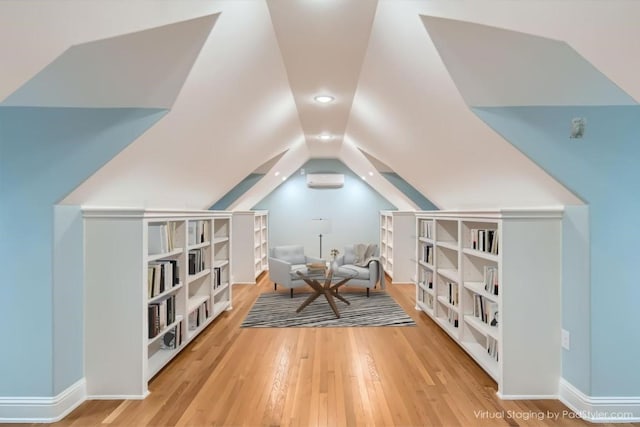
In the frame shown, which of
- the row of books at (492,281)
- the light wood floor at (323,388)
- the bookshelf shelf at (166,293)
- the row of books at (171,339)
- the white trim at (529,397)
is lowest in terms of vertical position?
the light wood floor at (323,388)

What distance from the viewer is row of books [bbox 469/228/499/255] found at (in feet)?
10.3

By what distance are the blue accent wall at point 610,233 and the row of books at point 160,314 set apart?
3.44m

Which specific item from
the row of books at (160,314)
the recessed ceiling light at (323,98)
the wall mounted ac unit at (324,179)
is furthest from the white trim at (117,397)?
the wall mounted ac unit at (324,179)

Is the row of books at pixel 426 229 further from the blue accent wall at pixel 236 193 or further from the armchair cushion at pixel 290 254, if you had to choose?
the blue accent wall at pixel 236 193

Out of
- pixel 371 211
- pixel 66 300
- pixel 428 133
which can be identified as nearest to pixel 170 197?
pixel 66 300

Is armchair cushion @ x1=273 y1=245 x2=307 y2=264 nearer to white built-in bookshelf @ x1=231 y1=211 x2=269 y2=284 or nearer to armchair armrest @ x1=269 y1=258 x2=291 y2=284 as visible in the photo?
white built-in bookshelf @ x1=231 y1=211 x2=269 y2=284

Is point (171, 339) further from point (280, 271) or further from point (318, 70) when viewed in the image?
point (318, 70)

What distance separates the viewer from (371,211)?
8.63m

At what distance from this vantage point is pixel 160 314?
10.4 feet

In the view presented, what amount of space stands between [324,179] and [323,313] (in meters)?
4.04

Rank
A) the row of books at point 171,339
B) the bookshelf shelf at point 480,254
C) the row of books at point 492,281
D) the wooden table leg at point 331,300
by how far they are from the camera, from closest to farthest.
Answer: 1. the bookshelf shelf at point 480,254
2. the row of books at point 492,281
3. the row of books at point 171,339
4. the wooden table leg at point 331,300

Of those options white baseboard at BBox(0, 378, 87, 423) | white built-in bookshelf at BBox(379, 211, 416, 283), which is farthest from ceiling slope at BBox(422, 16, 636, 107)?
white built-in bookshelf at BBox(379, 211, 416, 283)

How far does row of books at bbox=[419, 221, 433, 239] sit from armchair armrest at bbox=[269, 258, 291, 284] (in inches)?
89.5

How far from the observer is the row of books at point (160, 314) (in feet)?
9.90
